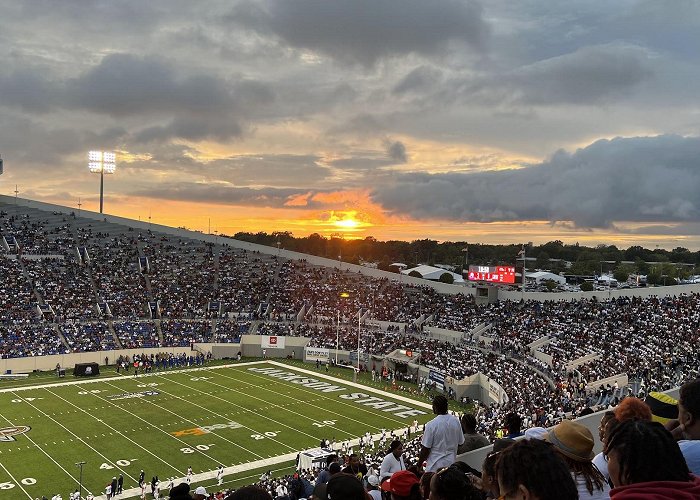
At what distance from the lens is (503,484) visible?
2.98 meters

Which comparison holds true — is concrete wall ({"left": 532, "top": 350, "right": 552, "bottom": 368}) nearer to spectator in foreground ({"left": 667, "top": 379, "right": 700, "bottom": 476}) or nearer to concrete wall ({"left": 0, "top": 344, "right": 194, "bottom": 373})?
concrete wall ({"left": 0, "top": 344, "right": 194, "bottom": 373})

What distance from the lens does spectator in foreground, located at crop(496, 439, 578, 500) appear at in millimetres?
→ 2881

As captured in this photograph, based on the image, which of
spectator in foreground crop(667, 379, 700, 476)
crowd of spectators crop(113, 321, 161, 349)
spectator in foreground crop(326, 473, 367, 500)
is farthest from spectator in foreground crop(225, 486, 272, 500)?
crowd of spectators crop(113, 321, 161, 349)

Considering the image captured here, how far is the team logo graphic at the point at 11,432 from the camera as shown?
29039mm

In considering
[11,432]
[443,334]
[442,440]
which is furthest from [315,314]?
[442,440]

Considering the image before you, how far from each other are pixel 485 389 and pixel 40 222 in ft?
178

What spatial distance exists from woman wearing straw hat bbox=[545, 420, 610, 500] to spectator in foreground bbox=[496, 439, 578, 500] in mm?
899

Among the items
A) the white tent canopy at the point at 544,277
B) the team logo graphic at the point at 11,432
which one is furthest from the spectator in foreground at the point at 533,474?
the white tent canopy at the point at 544,277

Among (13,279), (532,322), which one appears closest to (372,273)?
(532,322)

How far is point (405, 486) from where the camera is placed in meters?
4.75

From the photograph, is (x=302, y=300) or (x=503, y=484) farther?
(x=302, y=300)

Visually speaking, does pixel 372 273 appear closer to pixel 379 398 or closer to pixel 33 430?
pixel 379 398

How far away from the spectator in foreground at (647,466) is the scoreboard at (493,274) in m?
51.6

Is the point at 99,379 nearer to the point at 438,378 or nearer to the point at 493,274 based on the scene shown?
the point at 438,378
